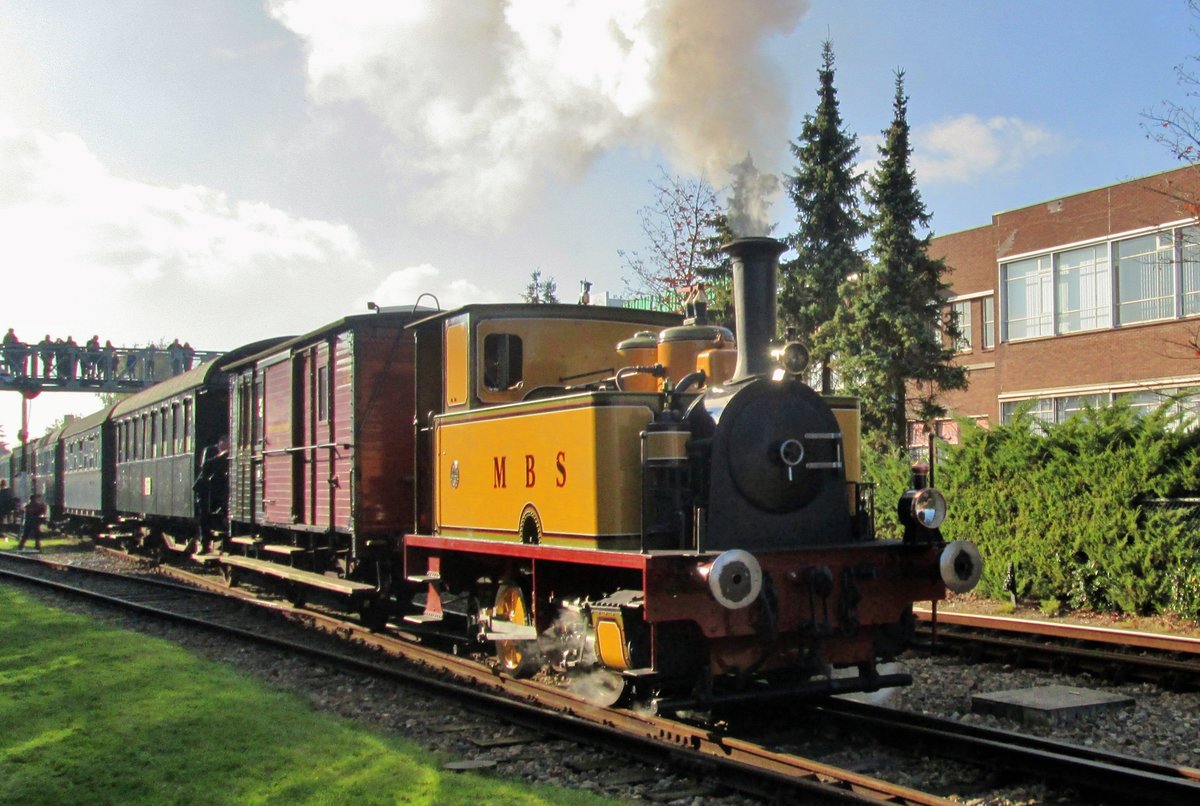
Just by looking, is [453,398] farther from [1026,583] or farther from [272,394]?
[1026,583]

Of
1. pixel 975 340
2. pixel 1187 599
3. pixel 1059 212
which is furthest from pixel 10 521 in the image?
pixel 1187 599

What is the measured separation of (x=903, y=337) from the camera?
21.6 m

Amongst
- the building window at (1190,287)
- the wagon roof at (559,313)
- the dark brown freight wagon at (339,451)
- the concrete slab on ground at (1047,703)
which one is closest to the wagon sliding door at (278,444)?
the dark brown freight wagon at (339,451)

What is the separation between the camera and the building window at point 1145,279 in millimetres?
24688

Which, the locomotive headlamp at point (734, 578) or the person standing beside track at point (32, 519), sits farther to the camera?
the person standing beside track at point (32, 519)

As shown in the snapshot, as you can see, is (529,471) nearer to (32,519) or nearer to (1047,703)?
(1047,703)

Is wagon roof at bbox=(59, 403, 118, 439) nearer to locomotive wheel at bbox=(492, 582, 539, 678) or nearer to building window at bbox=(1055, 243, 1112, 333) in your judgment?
locomotive wheel at bbox=(492, 582, 539, 678)

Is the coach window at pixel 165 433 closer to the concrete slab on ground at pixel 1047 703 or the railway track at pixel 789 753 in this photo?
the railway track at pixel 789 753

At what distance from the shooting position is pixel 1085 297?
26.7 m

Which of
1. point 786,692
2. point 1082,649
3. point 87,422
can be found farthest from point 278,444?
point 87,422

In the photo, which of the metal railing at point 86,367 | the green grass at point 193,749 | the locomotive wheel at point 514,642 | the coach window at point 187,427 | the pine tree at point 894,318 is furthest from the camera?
the metal railing at point 86,367

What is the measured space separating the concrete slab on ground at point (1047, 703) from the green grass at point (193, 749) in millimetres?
3297

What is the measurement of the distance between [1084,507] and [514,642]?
7.58 metres

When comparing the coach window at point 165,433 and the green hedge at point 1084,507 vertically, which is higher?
Result: the coach window at point 165,433
